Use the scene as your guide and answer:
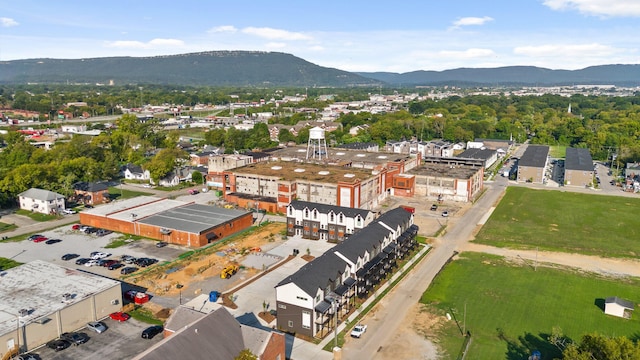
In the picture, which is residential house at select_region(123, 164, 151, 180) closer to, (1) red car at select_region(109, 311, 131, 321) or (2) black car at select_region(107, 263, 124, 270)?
(2) black car at select_region(107, 263, 124, 270)

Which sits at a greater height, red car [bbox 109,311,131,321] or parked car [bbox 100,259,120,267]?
parked car [bbox 100,259,120,267]

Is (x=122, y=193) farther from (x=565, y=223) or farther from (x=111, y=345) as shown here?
(x=565, y=223)

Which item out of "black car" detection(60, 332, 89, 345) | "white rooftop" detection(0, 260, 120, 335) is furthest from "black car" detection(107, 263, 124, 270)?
"black car" detection(60, 332, 89, 345)

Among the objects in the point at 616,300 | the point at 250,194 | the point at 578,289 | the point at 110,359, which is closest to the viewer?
the point at 110,359

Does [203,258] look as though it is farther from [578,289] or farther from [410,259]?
[578,289]

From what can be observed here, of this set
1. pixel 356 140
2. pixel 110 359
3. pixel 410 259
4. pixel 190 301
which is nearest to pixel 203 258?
pixel 190 301

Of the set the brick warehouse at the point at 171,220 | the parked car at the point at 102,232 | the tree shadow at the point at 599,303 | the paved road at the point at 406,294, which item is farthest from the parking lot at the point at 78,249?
the tree shadow at the point at 599,303

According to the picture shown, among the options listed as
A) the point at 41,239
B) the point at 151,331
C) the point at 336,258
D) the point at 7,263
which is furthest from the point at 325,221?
the point at 41,239
